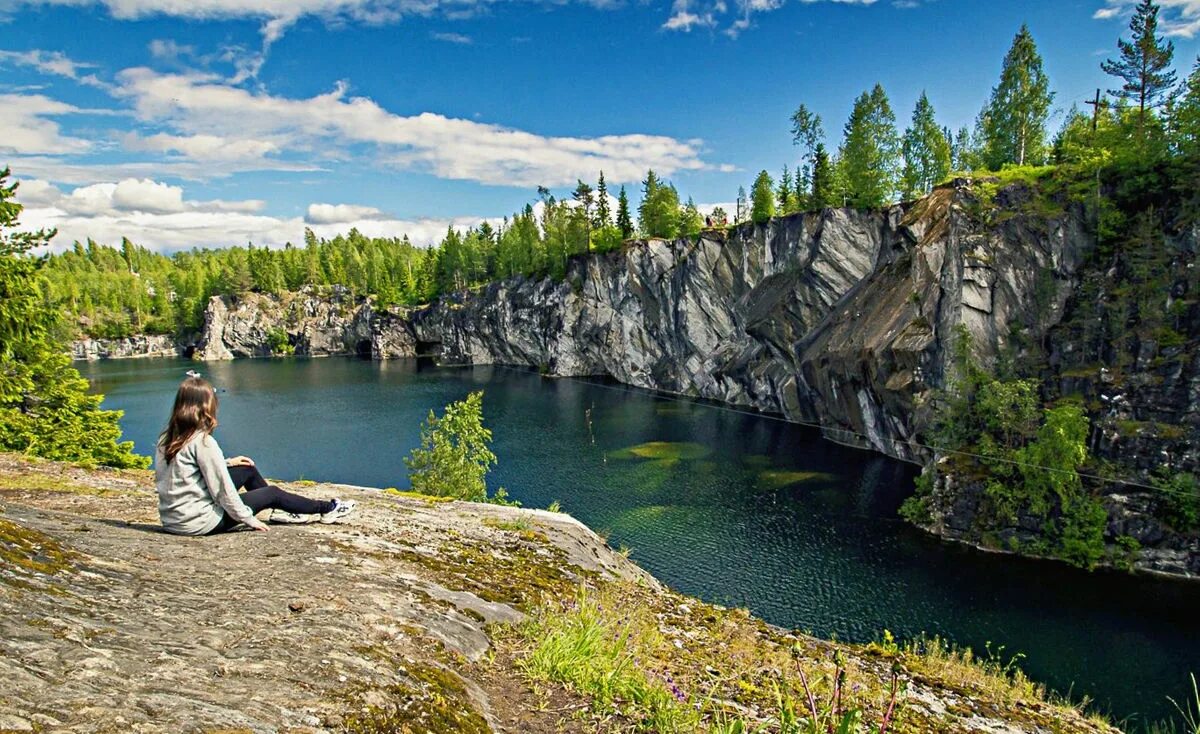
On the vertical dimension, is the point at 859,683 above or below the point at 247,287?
below

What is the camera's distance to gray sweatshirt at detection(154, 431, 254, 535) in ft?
24.3

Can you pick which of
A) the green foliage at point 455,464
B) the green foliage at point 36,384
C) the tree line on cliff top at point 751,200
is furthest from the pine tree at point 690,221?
the green foliage at point 36,384

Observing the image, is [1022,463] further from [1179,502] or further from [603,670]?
[603,670]

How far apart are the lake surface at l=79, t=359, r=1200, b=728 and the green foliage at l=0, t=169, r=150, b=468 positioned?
854 inches

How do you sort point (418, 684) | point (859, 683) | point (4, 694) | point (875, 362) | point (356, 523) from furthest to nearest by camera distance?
1. point (875, 362)
2. point (356, 523)
3. point (859, 683)
4. point (418, 684)
5. point (4, 694)

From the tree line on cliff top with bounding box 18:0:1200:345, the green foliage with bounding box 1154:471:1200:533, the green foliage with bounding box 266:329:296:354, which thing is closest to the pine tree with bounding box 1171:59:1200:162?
the tree line on cliff top with bounding box 18:0:1200:345

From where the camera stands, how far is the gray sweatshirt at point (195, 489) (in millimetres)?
7398

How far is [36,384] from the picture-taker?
24984mm

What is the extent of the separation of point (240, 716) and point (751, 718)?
163 inches

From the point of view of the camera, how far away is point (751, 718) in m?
5.56

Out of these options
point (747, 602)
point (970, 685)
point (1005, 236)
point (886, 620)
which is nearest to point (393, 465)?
point (747, 602)

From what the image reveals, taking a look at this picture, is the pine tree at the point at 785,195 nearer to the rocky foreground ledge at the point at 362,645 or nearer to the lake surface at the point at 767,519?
the lake surface at the point at 767,519

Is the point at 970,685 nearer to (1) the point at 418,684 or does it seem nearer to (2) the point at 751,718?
(2) the point at 751,718

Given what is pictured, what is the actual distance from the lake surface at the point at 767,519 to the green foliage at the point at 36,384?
21701 millimetres
